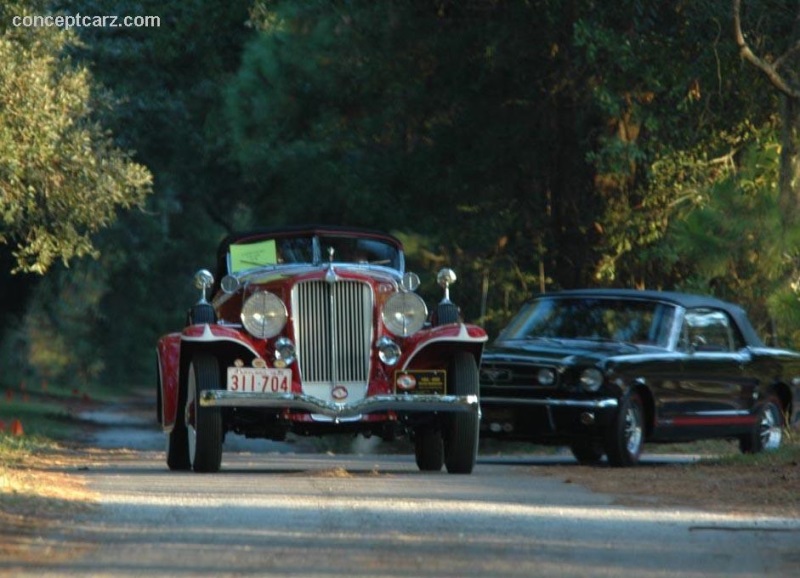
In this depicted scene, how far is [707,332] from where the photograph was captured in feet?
60.5

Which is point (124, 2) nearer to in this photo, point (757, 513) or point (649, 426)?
point (649, 426)

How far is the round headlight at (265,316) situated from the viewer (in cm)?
1509

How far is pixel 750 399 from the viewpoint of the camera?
18609 mm

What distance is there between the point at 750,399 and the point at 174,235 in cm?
3283

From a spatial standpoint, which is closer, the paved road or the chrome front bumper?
the paved road

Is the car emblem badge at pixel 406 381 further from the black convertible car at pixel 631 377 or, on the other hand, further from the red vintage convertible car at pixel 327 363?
the black convertible car at pixel 631 377

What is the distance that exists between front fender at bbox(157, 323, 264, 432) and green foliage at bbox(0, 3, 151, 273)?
5665mm

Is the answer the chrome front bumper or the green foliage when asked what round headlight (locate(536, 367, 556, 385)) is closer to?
the chrome front bumper

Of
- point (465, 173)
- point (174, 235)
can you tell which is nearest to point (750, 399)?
point (465, 173)

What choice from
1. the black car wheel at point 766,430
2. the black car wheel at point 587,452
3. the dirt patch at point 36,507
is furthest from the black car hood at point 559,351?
the dirt patch at point 36,507

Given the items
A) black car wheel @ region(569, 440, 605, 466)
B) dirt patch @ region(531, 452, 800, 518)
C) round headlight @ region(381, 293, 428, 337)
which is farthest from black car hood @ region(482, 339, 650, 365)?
round headlight @ region(381, 293, 428, 337)

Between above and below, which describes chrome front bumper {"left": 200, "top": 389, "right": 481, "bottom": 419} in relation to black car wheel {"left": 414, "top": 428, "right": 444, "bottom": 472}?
above

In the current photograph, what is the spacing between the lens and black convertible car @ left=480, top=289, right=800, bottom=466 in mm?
16953

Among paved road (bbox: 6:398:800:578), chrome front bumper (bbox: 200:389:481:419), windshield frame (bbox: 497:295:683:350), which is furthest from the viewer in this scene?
windshield frame (bbox: 497:295:683:350)
